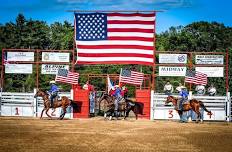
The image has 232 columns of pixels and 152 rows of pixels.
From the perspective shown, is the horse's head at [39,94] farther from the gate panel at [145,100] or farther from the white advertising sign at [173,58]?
the white advertising sign at [173,58]

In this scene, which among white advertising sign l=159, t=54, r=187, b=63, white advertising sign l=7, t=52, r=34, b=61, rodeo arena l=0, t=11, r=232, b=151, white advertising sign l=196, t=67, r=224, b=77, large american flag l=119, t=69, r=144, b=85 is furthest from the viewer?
white advertising sign l=7, t=52, r=34, b=61

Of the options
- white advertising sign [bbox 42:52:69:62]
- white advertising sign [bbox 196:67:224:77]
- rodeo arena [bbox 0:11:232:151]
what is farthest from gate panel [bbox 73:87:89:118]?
white advertising sign [bbox 196:67:224:77]

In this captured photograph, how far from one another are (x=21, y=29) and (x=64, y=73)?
204 feet

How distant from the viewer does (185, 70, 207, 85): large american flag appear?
91.0 feet

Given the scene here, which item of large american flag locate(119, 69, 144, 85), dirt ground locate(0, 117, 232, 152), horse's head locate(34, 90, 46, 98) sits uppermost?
large american flag locate(119, 69, 144, 85)

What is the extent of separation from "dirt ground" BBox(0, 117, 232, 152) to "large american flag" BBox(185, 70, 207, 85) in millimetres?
6413

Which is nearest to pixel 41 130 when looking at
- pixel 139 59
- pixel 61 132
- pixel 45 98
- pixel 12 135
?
pixel 61 132

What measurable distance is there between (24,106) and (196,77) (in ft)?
36.6

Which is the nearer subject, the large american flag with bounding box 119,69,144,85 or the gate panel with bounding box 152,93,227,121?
the gate panel with bounding box 152,93,227,121

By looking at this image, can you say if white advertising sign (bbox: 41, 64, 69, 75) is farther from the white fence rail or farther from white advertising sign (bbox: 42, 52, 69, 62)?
the white fence rail

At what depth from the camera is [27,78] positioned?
6481cm

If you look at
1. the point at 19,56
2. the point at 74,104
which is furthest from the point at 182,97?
the point at 19,56

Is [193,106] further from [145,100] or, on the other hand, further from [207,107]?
[145,100]

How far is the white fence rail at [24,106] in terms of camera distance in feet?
93.5
